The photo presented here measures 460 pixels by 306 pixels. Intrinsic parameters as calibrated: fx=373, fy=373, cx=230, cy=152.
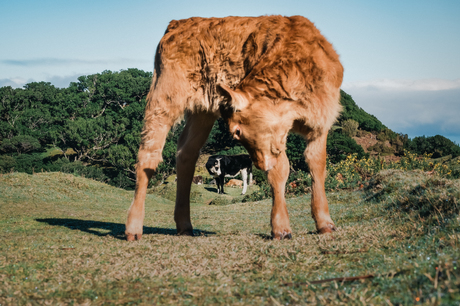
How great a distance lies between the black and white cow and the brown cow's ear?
1697 centimetres

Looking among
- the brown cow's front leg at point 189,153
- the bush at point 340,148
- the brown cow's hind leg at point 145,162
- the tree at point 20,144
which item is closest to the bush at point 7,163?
the tree at point 20,144

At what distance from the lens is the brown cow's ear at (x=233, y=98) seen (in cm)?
354

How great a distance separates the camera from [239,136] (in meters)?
3.77

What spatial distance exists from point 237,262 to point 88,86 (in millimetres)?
49259

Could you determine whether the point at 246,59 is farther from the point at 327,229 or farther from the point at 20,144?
the point at 20,144

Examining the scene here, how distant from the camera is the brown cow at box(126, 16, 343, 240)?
380cm

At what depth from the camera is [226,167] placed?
20938 millimetres

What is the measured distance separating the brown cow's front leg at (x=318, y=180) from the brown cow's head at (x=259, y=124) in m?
0.73

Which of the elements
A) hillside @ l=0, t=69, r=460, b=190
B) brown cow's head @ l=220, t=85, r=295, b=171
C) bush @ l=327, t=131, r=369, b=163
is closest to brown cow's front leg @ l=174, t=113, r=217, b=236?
brown cow's head @ l=220, t=85, r=295, b=171

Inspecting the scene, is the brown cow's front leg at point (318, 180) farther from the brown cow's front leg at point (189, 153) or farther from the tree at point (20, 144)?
the tree at point (20, 144)

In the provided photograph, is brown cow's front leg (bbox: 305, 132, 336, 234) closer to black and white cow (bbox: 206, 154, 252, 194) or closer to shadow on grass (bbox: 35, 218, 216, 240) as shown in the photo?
shadow on grass (bbox: 35, 218, 216, 240)

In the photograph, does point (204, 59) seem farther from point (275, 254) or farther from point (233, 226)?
point (233, 226)

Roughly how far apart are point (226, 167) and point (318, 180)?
16516mm

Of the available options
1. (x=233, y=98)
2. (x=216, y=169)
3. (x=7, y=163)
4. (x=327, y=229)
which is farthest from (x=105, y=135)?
(x=233, y=98)
